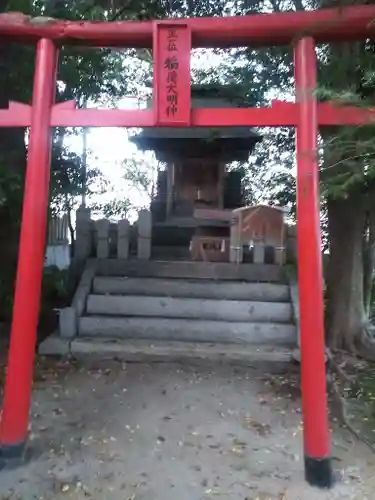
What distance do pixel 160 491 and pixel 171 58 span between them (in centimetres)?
286

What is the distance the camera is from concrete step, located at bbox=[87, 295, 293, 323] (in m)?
6.62

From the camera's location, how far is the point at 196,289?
6969 mm

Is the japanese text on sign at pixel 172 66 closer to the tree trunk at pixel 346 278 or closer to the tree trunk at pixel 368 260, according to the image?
the tree trunk at pixel 346 278

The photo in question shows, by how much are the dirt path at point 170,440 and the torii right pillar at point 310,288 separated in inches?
9.3

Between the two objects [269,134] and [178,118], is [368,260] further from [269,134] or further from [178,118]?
[178,118]

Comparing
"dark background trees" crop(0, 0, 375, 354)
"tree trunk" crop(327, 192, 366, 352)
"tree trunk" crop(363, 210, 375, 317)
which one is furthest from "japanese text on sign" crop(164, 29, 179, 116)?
"tree trunk" crop(363, 210, 375, 317)

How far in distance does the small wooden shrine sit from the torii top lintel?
181 inches

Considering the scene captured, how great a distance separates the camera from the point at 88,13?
5.72m

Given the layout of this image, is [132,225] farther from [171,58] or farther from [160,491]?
[160,491]

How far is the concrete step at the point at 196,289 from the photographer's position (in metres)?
6.93

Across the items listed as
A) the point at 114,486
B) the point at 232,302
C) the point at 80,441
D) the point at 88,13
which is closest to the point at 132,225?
the point at 232,302

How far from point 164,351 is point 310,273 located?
288 cm

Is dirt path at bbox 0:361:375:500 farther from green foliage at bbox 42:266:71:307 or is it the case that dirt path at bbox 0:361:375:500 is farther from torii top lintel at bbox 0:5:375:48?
torii top lintel at bbox 0:5:375:48

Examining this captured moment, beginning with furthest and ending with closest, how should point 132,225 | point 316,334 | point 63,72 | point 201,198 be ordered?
point 201,198, point 132,225, point 63,72, point 316,334
